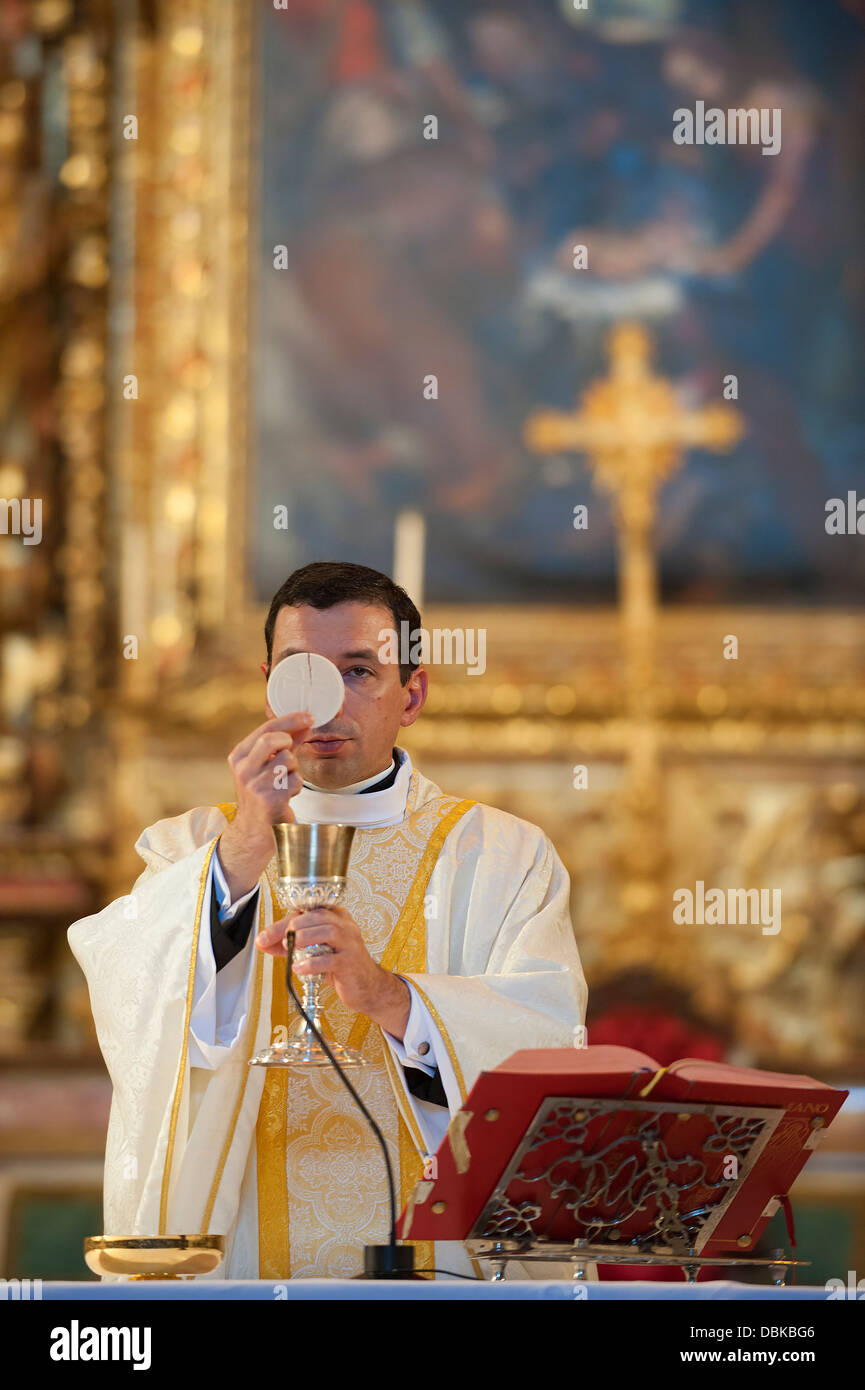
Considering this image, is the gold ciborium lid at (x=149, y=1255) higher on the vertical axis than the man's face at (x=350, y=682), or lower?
lower

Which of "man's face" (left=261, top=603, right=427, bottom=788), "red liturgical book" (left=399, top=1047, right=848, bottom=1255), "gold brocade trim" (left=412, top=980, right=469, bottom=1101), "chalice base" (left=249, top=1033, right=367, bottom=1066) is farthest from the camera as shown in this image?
"man's face" (left=261, top=603, right=427, bottom=788)

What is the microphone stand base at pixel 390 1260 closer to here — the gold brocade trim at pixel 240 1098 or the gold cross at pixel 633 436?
the gold brocade trim at pixel 240 1098

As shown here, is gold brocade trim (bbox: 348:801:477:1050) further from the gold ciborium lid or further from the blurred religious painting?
the blurred religious painting

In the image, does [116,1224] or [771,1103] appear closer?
[771,1103]

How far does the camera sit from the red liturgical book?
9.41 feet

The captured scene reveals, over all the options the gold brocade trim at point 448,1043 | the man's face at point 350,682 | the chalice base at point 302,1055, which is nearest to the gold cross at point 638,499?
the man's face at point 350,682

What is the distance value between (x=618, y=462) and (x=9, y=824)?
9.12 feet

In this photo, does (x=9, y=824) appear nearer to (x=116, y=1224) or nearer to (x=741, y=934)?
(x=741, y=934)

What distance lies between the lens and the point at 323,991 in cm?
368

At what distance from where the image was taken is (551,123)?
8.50m

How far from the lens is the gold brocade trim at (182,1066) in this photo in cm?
352

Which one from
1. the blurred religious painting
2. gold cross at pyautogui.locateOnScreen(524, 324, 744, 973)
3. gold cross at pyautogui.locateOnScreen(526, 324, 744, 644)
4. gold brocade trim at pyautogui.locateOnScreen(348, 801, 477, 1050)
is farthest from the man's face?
the blurred religious painting

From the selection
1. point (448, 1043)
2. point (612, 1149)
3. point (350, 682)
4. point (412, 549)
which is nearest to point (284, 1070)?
point (448, 1043)
